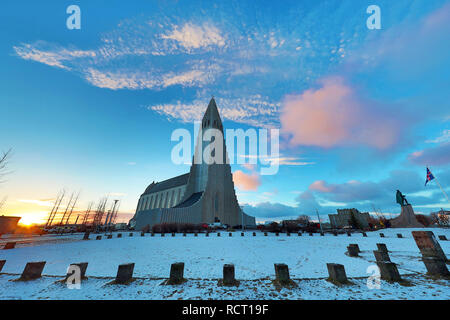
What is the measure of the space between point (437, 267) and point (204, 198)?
40.4m

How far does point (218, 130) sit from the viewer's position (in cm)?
5391

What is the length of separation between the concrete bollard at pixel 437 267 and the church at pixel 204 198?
108 feet

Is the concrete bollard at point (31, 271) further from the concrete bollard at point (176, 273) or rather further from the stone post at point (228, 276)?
the stone post at point (228, 276)

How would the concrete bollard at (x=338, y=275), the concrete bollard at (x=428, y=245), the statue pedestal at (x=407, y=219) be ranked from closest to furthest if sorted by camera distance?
1. the concrete bollard at (x=338, y=275)
2. the concrete bollard at (x=428, y=245)
3. the statue pedestal at (x=407, y=219)

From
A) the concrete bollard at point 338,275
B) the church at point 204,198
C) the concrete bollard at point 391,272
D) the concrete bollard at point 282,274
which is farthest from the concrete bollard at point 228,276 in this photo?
the church at point 204,198

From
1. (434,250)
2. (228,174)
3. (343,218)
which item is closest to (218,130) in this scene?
(228,174)

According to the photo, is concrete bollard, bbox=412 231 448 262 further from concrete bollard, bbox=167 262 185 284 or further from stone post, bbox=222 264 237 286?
concrete bollard, bbox=167 262 185 284

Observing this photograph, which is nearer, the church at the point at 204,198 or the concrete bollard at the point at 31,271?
the concrete bollard at the point at 31,271

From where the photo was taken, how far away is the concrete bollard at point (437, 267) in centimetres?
469

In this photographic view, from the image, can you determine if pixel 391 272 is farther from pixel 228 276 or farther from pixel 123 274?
pixel 123 274

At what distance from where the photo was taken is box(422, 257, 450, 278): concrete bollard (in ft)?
15.4

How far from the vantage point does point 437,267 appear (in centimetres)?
479
